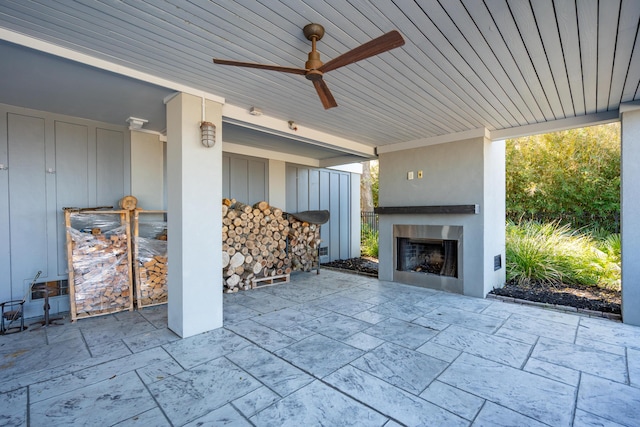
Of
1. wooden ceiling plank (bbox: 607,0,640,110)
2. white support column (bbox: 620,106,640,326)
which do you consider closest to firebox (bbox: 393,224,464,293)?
white support column (bbox: 620,106,640,326)

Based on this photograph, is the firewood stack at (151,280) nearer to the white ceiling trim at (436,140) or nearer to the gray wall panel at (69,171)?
the gray wall panel at (69,171)

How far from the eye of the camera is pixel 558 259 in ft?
17.5

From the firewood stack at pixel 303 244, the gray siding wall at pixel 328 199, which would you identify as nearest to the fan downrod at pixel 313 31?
the firewood stack at pixel 303 244

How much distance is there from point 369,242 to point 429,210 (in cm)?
401

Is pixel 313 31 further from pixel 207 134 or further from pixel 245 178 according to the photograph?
pixel 245 178

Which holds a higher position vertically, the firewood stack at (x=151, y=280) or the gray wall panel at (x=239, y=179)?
the gray wall panel at (x=239, y=179)

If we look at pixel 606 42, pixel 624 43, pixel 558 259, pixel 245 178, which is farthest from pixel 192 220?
pixel 558 259

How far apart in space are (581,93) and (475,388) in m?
3.28

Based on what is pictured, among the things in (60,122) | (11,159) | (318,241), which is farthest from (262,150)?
(11,159)

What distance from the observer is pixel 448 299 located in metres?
4.49

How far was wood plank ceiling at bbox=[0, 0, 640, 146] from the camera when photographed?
1923 millimetres

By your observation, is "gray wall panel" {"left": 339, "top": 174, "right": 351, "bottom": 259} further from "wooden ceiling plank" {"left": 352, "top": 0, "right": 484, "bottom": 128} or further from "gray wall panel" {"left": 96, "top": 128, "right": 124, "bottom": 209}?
"gray wall panel" {"left": 96, "top": 128, "right": 124, "bottom": 209}

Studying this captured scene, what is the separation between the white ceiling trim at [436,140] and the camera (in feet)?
15.0

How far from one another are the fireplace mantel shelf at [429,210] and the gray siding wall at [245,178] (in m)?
2.40
